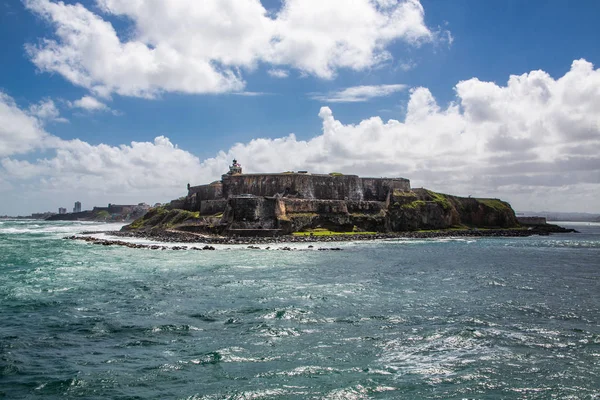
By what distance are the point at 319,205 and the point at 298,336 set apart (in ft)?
202

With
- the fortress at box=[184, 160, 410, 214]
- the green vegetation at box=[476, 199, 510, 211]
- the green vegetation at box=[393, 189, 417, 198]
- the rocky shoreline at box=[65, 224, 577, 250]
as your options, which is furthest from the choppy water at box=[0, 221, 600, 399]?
the green vegetation at box=[476, 199, 510, 211]

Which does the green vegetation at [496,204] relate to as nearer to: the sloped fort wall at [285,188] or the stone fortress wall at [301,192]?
the stone fortress wall at [301,192]

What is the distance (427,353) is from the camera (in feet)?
41.0

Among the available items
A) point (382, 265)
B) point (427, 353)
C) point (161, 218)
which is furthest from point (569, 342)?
point (161, 218)

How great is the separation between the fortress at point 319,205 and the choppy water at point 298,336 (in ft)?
131

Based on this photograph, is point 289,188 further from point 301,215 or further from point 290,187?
point 301,215

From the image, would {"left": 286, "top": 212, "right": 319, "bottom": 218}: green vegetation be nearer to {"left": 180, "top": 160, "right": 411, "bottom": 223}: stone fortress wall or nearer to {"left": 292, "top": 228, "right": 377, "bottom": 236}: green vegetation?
{"left": 180, "top": 160, "right": 411, "bottom": 223}: stone fortress wall

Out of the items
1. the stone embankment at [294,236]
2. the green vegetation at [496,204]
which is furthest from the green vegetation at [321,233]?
the green vegetation at [496,204]

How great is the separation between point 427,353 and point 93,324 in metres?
10.5

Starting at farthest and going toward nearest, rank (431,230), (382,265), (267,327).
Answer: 1. (431,230)
2. (382,265)
3. (267,327)

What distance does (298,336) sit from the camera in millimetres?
14125

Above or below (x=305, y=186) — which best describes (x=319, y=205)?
below

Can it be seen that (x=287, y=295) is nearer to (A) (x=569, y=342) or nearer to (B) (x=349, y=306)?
(B) (x=349, y=306)

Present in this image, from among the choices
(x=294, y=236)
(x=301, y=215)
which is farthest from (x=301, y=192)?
(x=294, y=236)
